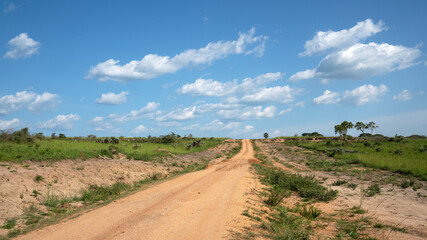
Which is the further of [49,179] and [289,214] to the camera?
[49,179]

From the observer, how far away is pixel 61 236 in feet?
24.5

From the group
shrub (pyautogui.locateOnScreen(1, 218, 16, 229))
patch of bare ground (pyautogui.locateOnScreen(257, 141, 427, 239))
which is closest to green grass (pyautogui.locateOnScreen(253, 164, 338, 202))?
patch of bare ground (pyautogui.locateOnScreen(257, 141, 427, 239))

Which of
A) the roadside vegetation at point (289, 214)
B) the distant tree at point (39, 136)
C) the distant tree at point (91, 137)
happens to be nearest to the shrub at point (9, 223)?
the roadside vegetation at point (289, 214)

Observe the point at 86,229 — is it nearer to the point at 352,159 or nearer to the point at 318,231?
the point at 318,231

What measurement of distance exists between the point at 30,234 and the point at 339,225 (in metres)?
9.48

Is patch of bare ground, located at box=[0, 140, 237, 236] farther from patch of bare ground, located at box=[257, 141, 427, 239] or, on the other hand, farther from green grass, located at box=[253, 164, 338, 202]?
patch of bare ground, located at box=[257, 141, 427, 239]

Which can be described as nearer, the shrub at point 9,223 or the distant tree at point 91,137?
the shrub at point 9,223

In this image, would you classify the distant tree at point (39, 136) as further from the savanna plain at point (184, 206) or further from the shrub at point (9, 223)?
the shrub at point (9, 223)

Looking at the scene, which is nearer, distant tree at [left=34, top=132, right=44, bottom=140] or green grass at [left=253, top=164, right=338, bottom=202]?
green grass at [left=253, top=164, right=338, bottom=202]

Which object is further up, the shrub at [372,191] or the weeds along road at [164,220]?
the weeds along road at [164,220]

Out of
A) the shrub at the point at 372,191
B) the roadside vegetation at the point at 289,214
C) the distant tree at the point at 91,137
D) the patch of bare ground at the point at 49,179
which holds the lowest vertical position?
the shrub at the point at 372,191

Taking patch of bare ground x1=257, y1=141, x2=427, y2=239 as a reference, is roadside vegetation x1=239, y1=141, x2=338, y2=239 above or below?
above

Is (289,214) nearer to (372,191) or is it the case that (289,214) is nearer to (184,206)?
(184,206)

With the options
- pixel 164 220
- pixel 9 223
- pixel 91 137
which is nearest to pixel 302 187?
pixel 164 220
